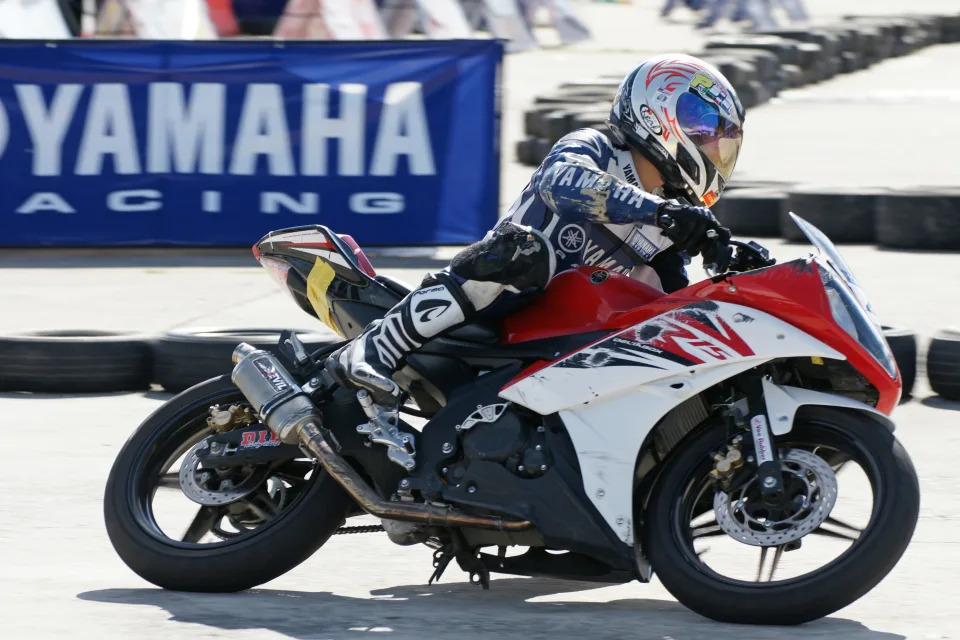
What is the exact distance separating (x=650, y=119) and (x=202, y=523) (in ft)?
6.16

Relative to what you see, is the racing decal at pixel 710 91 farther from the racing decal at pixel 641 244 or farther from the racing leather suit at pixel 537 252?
the racing decal at pixel 641 244

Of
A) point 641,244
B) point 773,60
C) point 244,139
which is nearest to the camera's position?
point 641,244

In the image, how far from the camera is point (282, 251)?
538cm

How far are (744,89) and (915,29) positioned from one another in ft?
39.0

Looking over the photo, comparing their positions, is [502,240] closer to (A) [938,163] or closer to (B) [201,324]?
(B) [201,324]

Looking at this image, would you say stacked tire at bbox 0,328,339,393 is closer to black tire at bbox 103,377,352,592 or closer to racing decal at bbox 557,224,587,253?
black tire at bbox 103,377,352,592

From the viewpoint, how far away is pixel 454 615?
15.5 feet

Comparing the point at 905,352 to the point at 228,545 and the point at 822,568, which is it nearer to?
the point at 822,568

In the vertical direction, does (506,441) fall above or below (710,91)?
below

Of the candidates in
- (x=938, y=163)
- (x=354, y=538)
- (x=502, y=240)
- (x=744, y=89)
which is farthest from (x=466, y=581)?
(x=744, y=89)

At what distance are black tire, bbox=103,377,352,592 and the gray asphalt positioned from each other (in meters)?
0.07

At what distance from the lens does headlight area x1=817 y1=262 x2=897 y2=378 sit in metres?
4.48

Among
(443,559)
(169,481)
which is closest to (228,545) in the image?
(169,481)

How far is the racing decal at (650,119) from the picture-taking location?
16.1 ft
